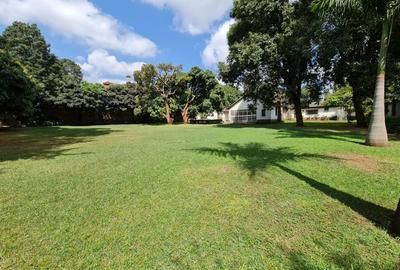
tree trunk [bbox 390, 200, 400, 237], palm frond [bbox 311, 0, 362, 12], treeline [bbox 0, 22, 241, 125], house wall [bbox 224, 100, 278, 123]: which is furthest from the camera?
house wall [bbox 224, 100, 278, 123]

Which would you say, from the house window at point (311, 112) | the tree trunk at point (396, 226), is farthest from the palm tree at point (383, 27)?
the house window at point (311, 112)

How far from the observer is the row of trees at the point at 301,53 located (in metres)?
16.4

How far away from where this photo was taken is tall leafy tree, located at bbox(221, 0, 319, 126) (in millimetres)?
18734

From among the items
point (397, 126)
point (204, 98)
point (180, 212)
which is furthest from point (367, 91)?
point (204, 98)

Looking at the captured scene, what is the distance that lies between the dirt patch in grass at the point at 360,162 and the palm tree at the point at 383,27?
2.90 meters

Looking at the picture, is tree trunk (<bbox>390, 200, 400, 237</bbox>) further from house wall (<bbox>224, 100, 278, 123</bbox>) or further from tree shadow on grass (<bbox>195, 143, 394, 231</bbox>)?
house wall (<bbox>224, 100, 278, 123</bbox>)

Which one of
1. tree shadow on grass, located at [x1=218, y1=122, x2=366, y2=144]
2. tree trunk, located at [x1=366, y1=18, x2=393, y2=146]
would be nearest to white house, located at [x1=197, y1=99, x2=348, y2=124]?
tree shadow on grass, located at [x1=218, y1=122, x2=366, y2=144]

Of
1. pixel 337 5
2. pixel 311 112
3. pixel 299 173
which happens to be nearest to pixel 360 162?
pixel 299 173

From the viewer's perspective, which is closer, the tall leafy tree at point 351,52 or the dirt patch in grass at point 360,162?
the dirt patch in grass at point 360,162

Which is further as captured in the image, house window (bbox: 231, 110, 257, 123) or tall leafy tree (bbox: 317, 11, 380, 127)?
house window (bbox: 231, 110, 257, 123)

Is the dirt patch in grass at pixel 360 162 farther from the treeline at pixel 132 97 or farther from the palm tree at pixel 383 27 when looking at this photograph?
the treeline at pixel 132 97

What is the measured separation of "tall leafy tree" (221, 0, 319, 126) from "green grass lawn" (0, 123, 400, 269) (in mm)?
14583

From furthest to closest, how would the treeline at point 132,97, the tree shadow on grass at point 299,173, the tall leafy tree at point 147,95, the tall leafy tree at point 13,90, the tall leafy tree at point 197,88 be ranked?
the tall leafy tree at point 197,88 < the tall leafy tree at point 147,95 < the treeline at point 132,97 < the tall leafy tree at point 13,90 < the tree shadow on grass at point 299,173

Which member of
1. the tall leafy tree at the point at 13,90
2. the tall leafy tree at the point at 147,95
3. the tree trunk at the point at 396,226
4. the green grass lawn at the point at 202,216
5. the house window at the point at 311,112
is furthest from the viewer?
the house window at the point at 311,112
